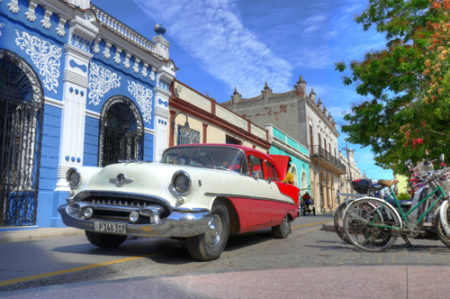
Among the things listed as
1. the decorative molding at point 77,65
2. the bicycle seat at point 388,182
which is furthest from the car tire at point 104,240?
the decorative molding at point 77,65

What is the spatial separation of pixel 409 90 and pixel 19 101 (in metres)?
12.7

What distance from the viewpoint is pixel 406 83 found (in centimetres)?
1242

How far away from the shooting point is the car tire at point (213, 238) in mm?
3838

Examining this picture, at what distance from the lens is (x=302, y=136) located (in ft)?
108

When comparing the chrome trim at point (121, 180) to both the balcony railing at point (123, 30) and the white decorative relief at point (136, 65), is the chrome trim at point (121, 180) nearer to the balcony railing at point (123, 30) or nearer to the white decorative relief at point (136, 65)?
the balcony railing at point (123, 30)

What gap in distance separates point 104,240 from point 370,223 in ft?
11.6

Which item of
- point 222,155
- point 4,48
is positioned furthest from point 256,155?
point 4,48

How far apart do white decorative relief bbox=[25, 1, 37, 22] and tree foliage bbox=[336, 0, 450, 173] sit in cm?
1076

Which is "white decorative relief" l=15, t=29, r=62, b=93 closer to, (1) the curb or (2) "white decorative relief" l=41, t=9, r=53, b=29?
(2) "white decorative relief" l=41, t=9, r=53, b=29

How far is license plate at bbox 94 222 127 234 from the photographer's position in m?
3.60

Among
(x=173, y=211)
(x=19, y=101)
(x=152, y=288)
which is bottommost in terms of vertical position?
(x=152, y=288)

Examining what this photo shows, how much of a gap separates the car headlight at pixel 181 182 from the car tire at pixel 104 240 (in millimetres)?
1623

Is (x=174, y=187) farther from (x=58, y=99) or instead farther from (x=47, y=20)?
(x=47, y=20)

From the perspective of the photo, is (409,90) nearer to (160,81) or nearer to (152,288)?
(160,81)
